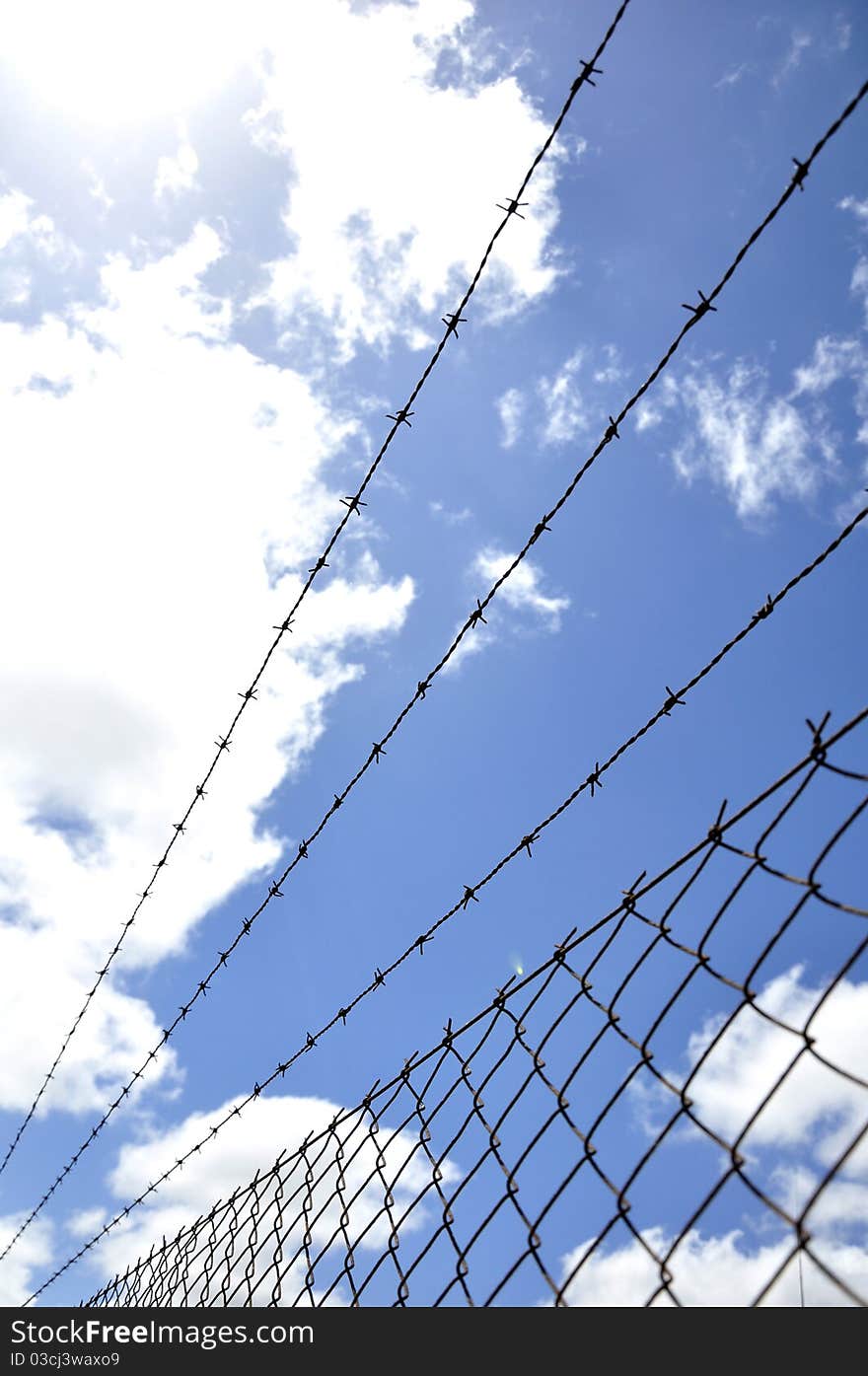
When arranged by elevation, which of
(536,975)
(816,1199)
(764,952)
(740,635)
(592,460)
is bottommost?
(816,1199)

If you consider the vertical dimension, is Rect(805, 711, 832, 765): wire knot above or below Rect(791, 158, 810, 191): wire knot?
below

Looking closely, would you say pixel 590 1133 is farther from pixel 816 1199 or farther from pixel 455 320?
pixel 455 320

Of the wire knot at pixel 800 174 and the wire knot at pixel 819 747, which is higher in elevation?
the wire knot at pixel 800 174

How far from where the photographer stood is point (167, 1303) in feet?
10.4

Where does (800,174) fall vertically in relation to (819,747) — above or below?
above

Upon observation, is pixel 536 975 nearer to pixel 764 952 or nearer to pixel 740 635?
pixel 764 952

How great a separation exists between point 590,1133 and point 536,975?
1.38 feet
